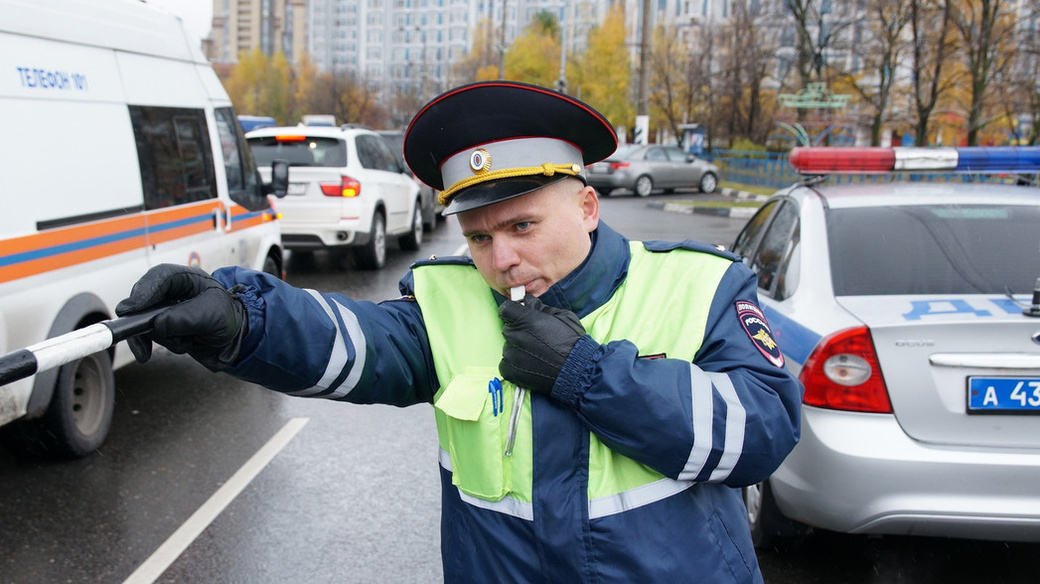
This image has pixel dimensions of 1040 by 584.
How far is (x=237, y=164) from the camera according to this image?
22.3 feet

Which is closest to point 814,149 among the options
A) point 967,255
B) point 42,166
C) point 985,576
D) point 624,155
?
point 967,255

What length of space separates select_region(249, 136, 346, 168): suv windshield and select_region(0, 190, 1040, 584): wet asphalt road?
17.0 ft

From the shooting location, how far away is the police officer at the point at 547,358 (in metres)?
1.56

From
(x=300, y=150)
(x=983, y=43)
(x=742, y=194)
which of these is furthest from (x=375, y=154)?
(x=983, y=43)

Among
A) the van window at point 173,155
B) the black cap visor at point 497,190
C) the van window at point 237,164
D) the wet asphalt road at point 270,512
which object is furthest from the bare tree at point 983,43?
the black cap visor at point 497,190

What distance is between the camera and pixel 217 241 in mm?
6258

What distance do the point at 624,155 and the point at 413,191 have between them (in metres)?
12.8

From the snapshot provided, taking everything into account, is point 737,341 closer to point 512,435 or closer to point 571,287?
point 571,287

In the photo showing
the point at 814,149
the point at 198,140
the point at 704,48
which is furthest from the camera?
Result: the point at 704,48

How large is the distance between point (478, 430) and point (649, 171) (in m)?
23.6

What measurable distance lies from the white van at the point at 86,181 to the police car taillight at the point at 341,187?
14.7 ft

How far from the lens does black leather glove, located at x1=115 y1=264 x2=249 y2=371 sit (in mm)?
1485

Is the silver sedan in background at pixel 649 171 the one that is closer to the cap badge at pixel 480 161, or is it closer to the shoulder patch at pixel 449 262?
the shoulder patch at pixel 449 262

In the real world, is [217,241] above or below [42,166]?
below
